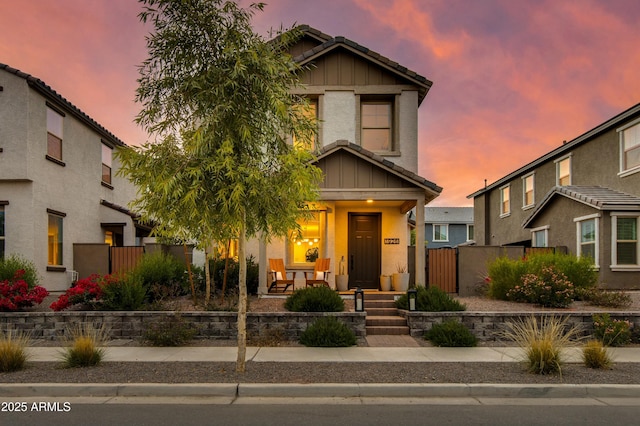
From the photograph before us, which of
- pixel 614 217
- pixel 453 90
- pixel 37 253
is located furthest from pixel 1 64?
pixel 614 217

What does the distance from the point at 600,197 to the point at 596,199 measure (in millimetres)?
474

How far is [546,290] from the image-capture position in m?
11.3

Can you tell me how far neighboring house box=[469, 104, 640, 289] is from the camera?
15672mm

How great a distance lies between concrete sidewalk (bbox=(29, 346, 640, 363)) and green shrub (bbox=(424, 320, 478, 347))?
28 cm

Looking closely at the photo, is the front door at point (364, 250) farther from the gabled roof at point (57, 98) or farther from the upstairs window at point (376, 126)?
the gabled roof at point (57, 98)

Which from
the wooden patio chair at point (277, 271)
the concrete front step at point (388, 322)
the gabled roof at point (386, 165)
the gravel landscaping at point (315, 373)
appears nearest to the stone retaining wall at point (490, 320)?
the concrete front step at point (388, 322)

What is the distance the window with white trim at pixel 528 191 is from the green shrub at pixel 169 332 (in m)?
20.1

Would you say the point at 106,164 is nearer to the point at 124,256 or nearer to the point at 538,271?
the point at 124,256

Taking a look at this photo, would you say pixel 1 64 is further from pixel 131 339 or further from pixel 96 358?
pixel 96 358

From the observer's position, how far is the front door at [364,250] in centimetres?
1495

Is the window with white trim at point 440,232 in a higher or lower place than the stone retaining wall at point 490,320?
higher

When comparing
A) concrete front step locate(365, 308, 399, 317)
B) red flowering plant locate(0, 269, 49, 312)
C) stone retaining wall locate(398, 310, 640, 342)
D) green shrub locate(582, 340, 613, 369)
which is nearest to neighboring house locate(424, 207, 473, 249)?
concrete front step locate(365, 308, 399, 317)

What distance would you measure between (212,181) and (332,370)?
3773mm

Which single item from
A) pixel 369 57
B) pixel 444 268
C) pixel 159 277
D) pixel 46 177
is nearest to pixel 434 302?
pixel 444 268
